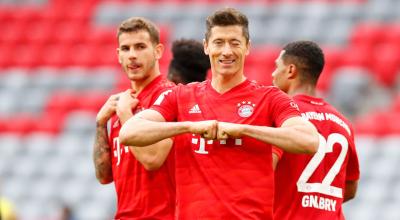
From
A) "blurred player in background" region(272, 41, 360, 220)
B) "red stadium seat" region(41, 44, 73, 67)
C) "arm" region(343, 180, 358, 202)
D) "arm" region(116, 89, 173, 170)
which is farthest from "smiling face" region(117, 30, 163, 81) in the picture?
"red stadium seat" region(41, 44, 73, 67)

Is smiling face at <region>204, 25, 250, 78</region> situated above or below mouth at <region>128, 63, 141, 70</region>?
above

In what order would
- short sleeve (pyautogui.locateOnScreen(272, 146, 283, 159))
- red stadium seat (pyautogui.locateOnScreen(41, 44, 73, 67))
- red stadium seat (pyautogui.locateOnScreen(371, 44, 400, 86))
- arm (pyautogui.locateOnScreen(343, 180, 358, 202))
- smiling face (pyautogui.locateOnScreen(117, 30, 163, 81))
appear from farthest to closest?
red stadium seat (pyautogui.locateOnScreen(41, 44, 73, 67)) → red stadium seat (pyautogui.locateOnScreen(371, 44, 400, 86)) → arm (pyautogui.locateOnScreen(343, 180, 358, 202)) → smiling face (pyautogui.locateOnScreen(117, 30, 163, 81)) → short sleeve (pyautogui.locateOnScreen(272, 146, 283, 159))

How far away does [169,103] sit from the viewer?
6.51m

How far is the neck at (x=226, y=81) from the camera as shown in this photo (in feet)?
21.1

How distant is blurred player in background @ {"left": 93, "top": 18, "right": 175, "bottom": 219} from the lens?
717cm

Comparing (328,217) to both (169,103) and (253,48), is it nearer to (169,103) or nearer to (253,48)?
(169,103)

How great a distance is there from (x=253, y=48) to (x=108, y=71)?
2416 millimetres

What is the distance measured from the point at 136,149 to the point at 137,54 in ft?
2.38

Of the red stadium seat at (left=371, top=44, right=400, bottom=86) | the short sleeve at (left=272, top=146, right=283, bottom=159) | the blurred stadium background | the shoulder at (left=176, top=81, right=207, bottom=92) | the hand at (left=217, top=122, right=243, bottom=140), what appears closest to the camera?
the hand at (left=217, top=122, right=243, bottom=140)

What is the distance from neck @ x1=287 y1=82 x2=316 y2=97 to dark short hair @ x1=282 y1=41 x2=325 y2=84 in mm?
37

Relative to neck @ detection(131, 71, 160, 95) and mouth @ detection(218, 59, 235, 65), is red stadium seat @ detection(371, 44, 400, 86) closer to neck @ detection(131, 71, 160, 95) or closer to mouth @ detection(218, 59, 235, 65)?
neck @ detection(131, 71, 160, 95)

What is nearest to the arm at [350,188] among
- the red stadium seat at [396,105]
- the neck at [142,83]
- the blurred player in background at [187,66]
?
the blurred player in background at [187,66]

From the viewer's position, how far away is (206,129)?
Result: 19.9ft

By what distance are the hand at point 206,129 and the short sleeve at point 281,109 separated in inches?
16.5
